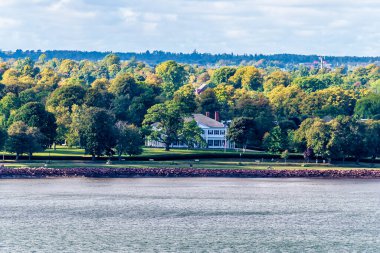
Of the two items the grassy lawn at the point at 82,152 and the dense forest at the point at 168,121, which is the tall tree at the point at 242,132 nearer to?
the dense forest at the point at 168,121

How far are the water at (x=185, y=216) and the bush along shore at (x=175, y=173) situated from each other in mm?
3943

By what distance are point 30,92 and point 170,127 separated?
36421mm

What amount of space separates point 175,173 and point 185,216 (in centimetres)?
3343

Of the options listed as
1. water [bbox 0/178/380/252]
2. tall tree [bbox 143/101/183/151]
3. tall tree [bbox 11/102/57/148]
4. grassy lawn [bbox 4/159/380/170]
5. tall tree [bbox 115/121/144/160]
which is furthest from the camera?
tall tree [bbox 143/101/183/151]

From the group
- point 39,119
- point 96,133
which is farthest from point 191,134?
point 39,119

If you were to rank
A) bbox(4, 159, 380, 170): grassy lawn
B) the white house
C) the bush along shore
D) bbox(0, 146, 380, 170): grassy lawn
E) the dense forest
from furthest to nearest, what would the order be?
the white house < the dense forest < bbox(0, 146, 380, 170): grassy lawn < bbox(4, 159, 380, 170): grassy lawn < the bush along shore

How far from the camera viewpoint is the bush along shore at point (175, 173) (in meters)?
95.8

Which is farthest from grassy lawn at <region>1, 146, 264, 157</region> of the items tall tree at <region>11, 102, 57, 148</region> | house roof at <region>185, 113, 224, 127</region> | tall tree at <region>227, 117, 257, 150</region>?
house roof at <region>185, 113, 224, 127</region>

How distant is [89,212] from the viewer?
6831 centimetres

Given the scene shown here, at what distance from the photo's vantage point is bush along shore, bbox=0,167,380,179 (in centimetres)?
9575

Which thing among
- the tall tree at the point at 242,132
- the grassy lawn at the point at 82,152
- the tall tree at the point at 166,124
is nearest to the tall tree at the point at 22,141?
the grassy lawn at the point at 82,152

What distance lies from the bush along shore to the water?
3943mm

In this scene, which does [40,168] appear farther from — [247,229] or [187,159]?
[247,229]

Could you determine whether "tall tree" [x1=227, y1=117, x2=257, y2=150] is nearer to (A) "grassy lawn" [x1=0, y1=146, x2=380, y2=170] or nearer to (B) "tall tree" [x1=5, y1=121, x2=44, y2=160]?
(A) "grassy lawn" [x1=0, y1=146, x2=380, y2=170]
